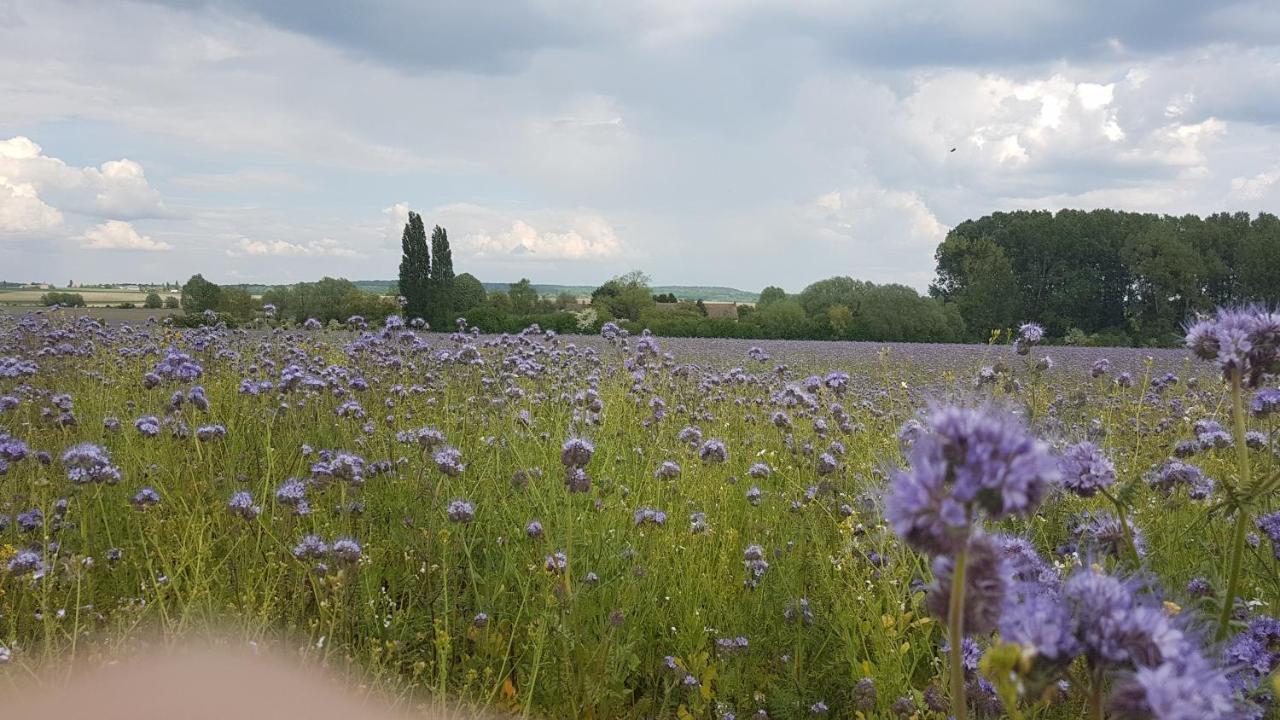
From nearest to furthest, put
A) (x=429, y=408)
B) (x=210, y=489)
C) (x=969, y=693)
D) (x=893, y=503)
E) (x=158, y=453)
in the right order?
(x=893, y=503)
(x=969, y=693)
(x=210, y=489)
(x=158, y=453)
(x=429, y=408)

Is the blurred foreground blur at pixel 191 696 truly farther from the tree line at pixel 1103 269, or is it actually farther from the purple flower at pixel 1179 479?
the tree line at pixel 1103 269

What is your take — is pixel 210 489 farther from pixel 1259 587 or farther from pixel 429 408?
pixel 1259 587

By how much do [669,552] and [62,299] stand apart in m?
13.0

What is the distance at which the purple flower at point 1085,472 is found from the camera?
245 centimetres

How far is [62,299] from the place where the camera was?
1337 cm

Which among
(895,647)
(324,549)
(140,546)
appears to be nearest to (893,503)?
(895,647)

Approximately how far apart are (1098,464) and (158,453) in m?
5.41

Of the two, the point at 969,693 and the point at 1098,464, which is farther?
the point at 969,693

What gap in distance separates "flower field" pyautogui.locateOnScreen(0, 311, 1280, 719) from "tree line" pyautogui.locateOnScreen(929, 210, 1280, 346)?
42373mm

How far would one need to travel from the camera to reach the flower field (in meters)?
1.32

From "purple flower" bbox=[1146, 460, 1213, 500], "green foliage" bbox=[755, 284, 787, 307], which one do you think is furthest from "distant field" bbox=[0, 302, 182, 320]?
"green foliage" bbox=[755, 284, 787, 307]

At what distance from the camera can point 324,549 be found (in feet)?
11.9

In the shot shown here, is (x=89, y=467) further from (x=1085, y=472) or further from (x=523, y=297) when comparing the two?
(x=523, y=297)

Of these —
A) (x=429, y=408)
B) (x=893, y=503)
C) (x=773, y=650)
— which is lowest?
(x=773, y=650)
